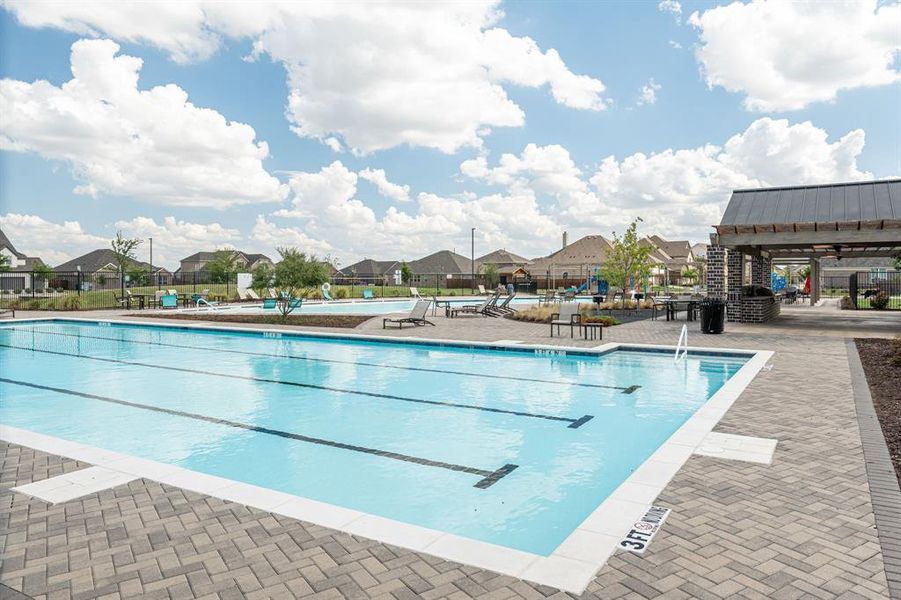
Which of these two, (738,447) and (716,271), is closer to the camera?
(738,447)

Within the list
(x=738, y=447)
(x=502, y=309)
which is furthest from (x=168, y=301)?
(x=738, y=447)

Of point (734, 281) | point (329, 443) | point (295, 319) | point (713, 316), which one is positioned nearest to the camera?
point (329, 443)

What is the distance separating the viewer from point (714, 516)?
141 inches

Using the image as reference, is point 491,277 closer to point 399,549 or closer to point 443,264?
point 443,264

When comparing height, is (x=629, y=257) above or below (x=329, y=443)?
above

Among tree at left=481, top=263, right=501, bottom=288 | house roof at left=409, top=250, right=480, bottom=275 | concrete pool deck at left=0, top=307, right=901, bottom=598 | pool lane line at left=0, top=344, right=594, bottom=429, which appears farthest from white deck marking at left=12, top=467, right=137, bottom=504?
house roof at left=409, top=250, right=480, bottom=275

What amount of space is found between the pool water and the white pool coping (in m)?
0.69

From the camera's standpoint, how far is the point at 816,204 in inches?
662

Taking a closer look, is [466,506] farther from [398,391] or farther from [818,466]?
[398,391]

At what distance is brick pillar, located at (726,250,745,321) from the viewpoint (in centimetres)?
1852

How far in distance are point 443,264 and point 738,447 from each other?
234ft

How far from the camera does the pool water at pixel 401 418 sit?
505cm

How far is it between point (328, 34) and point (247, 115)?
9309 millimetres

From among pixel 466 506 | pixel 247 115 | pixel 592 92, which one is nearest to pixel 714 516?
pixel 466 506
